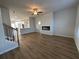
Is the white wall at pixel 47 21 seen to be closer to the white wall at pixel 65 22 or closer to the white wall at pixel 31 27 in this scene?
the white wall at pixel 65 22

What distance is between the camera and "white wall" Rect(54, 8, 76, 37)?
5328 millimetres

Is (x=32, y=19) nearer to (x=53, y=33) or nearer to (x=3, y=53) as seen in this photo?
(x=53, y=33)

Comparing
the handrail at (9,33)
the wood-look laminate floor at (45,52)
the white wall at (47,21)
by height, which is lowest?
the wood-look laminate floor at (45,52)

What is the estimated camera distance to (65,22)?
5.79 metres

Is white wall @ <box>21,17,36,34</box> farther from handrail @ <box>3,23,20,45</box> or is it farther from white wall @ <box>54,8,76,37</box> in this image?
handrail @ <box>3,23,20,45</box>

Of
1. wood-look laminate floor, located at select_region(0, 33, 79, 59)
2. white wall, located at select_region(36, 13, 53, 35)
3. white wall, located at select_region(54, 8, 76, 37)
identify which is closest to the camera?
wood-look laminate floor, located at select_region(0, 33, 79, 59)

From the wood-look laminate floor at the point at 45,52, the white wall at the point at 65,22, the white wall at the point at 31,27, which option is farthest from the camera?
the white wall at the point at 31,27

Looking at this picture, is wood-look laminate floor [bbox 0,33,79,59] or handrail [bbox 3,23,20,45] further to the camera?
handrail [bbox 3,23,20,45]

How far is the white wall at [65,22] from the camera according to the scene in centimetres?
533

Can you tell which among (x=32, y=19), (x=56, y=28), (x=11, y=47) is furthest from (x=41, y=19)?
(x=11, y=47)

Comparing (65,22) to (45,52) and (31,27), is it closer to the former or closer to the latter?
(45,52)

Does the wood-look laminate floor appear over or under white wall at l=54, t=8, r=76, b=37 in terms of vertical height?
under

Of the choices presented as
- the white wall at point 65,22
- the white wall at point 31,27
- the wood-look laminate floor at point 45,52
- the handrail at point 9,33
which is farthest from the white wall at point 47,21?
the handrail at point 9,33

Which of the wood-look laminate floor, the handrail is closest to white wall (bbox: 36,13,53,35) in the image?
the wood-look laminate floor
